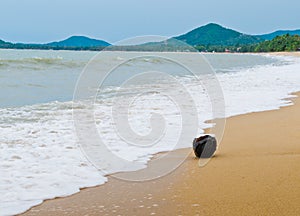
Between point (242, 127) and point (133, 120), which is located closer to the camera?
point (242, 127)

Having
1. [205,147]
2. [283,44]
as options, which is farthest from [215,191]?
[283,44]

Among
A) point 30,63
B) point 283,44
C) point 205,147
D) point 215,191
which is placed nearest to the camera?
point 215,191

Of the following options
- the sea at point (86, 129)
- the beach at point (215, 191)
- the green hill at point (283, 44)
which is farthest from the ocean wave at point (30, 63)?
the green hill at point (283, 44)

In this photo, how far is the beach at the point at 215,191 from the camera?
321 centimetres

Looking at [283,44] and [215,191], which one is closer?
[215,191]

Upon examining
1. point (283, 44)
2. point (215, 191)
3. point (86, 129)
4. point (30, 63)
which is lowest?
point (215, 191)

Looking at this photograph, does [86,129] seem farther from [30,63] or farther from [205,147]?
[30,63]

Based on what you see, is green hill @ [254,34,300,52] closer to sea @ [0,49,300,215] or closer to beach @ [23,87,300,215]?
sea @ [0,49,300,215]

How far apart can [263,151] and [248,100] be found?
222 inches

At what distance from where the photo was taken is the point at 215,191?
361cm

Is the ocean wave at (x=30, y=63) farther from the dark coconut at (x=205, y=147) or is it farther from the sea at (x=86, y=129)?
the dark coconut at (x=205, y=147)

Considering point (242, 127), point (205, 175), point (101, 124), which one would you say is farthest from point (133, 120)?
point (205, 175)

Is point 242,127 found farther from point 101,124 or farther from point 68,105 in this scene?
point 68,105

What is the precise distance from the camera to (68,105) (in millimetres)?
9500
